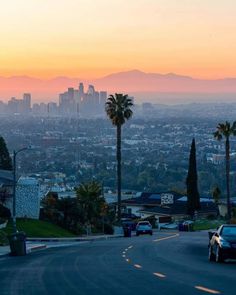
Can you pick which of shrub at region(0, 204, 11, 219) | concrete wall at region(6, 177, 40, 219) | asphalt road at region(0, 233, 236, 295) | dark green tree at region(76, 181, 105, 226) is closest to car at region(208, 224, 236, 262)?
asphalt road at region(0, 233, 236, 295)

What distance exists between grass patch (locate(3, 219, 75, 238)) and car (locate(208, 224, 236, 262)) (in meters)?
31.1

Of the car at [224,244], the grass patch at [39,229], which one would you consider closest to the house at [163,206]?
the grass patch at [39,229]

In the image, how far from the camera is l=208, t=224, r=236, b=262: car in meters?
25.1

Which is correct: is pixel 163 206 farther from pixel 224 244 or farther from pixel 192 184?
pixel 224 244

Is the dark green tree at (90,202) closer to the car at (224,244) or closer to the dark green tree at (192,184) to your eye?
the dark green tree at (192,184)

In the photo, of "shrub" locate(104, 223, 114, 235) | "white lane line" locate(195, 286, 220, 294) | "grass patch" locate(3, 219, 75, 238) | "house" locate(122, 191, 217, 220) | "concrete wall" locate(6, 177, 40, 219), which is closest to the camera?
"white lane line" locate(195, 286, 220, 294)

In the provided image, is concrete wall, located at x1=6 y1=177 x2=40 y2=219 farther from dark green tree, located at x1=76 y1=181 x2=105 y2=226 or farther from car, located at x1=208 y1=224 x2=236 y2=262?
car, located at x1=208 y1=224 x2=236 y2=262

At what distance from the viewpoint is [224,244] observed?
2514 centimetres

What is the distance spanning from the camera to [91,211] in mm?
77125

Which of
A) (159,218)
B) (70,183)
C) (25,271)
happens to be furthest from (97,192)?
(70,183)

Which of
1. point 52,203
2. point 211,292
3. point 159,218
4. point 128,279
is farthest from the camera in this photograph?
point 159,218

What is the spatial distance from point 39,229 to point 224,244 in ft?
126

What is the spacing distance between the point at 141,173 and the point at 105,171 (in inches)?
327

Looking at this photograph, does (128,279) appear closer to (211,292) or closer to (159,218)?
(211,292)
